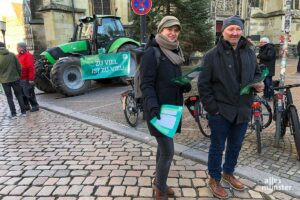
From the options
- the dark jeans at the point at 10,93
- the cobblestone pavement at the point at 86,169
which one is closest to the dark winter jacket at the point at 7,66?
the dark jeans at the point at 10,93

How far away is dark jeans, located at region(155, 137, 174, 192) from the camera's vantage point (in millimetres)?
3076

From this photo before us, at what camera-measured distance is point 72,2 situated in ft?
60.2

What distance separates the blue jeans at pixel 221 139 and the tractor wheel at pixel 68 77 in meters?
7.34

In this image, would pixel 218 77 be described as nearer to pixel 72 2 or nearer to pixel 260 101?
pixel 260 101

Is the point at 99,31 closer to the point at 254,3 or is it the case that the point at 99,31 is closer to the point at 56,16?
the point at 56,16

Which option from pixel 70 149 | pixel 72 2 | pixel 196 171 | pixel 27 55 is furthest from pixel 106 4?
pixel 196 171

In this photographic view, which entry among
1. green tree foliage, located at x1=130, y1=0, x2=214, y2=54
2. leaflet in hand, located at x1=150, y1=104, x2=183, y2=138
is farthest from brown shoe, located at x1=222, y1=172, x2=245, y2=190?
green tree foliage, located at x1=130, y1=0, x2=214, y2=54

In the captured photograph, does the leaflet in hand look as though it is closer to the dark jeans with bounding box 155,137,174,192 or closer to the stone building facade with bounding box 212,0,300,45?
the dark jeans with bounding box 155,137,174,192

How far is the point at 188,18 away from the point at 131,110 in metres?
8.46

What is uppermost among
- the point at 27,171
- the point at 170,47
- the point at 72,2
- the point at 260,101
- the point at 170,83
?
the point at 72,2

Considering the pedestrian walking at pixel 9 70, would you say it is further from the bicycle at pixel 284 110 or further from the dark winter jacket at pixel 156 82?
the bicycle at pixel 284 110

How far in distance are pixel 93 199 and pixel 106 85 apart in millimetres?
9163

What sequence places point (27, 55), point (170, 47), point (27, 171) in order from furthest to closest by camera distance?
point (27, 55), point (27, 171), point (170, 47)

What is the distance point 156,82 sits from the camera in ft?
9.76
